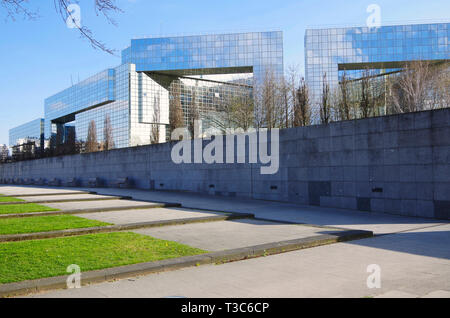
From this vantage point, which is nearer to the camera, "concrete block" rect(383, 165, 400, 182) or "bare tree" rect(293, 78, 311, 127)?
"concrete block" rect(383, 165, 400, 182)

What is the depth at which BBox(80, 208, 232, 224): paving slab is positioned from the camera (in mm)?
11985

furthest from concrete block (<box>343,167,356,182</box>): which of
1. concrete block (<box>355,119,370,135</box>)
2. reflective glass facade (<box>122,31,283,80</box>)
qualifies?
reflective glass facade (<box>122,31,283,80</box>)

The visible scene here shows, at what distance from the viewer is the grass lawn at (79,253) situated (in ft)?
19.6

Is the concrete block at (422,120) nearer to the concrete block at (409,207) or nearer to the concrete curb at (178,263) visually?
the concrete block at (409,207)

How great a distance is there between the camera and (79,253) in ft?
23.7

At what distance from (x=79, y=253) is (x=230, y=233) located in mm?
3720

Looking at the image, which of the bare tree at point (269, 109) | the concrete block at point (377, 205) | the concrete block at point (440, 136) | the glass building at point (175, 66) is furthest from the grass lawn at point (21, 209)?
the glass building at point (175, 66)

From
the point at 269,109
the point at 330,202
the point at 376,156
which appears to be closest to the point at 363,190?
the point at 376,156

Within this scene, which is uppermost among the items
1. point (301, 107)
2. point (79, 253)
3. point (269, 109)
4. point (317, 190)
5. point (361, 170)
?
point (269, 109)

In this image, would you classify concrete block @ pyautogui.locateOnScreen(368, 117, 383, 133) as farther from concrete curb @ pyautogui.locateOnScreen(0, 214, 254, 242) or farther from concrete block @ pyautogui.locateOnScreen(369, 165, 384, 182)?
concrete curb @ pyautogui.locateOnScreen(0, 214, 254, 242)

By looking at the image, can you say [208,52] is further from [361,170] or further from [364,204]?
[364,204]

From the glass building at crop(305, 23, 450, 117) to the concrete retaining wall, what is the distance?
2009 inches
